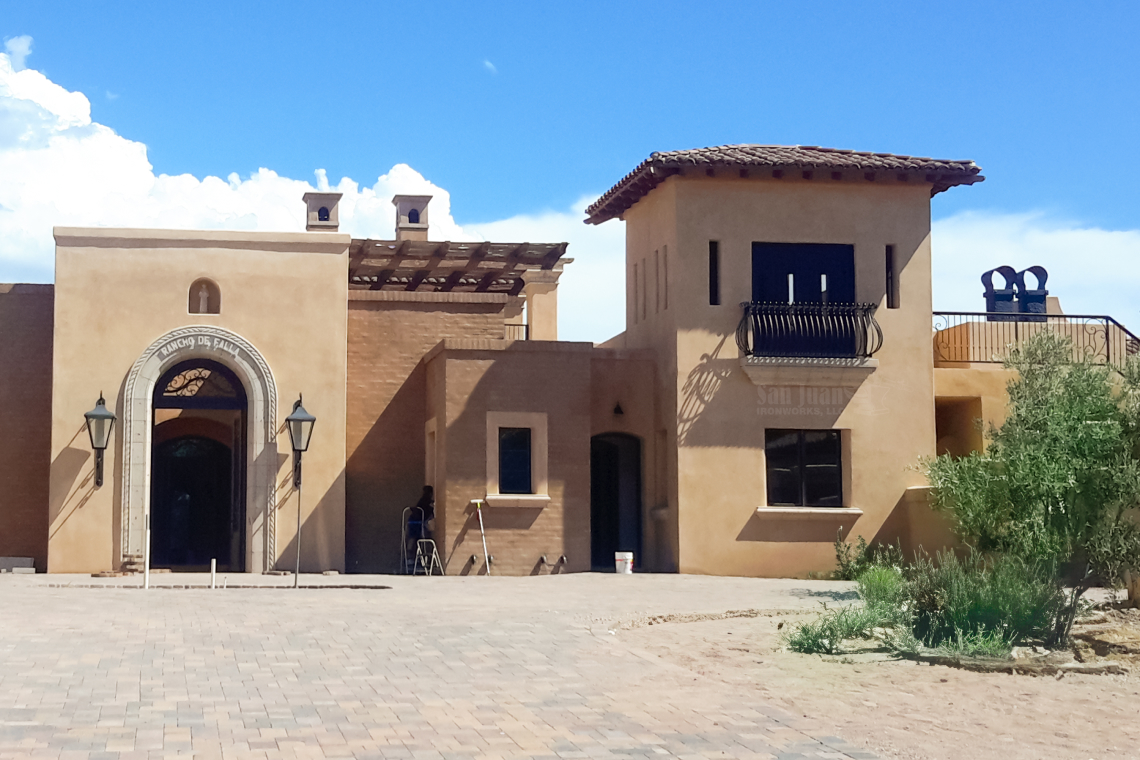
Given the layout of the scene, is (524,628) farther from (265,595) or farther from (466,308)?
(466,308)

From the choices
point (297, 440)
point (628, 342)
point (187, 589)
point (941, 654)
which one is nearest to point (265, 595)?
point (187, 589)

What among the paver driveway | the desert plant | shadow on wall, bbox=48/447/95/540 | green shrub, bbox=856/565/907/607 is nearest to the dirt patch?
the paver driveway

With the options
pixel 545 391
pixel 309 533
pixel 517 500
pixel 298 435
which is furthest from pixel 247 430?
pixel 545 391

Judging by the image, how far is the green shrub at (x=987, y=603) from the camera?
11555 millimetres

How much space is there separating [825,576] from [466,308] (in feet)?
25.9

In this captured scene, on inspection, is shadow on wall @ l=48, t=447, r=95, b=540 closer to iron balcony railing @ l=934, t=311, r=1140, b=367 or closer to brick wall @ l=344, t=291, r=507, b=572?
brick wall @ l=344, t=291, r=507, b=572

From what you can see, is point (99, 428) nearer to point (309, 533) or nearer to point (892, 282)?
point (309, 533)

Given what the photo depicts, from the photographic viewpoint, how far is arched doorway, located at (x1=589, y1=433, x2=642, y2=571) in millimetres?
23578

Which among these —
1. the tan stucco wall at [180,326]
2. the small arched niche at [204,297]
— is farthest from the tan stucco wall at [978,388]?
the small arched niche at [204,297]

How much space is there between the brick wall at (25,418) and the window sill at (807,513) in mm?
12145

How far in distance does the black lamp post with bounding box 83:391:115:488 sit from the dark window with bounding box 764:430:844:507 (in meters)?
10.6

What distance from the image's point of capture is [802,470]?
22.3 meters

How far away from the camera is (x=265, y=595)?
54.2ft

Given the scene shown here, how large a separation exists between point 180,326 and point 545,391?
6069mm
